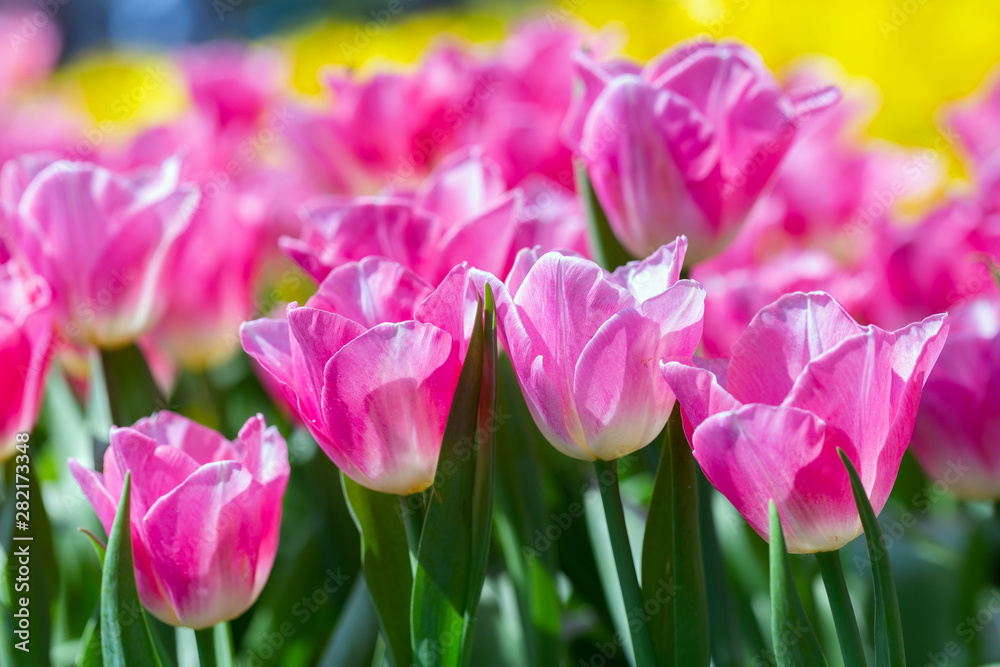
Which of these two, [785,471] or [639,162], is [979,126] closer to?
[639,162]

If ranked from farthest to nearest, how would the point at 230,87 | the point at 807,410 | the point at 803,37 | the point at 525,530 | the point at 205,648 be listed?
1. the point at 803,37
2. the point at 230,87
3. the point at 525,530
4. the point at 205,648
5. the point at 807,410

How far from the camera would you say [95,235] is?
0.66 m

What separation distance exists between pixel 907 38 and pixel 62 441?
73.7 inches

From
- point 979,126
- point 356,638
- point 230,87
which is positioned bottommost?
point 356,638

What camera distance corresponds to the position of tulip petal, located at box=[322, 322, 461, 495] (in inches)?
16.4

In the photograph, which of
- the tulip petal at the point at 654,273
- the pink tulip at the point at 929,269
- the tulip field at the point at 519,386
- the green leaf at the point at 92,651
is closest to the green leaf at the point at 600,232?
the tulip field at the point at 519,386

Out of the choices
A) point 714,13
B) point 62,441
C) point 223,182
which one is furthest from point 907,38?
point 62,441

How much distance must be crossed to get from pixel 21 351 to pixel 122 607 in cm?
Answer: 20

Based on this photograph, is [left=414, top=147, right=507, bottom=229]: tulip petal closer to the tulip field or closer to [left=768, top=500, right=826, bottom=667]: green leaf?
the tulip field

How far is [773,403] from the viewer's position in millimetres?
399

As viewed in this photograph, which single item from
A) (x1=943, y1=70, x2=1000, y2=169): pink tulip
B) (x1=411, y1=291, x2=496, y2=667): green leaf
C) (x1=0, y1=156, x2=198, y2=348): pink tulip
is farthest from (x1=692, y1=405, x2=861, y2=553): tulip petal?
(x1=943, y1=70, x2=1000, y2=169): pink tulip

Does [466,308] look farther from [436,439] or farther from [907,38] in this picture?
[907,38]

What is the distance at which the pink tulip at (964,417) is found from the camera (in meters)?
0.53

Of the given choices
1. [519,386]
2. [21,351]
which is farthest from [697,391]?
[21,351]
